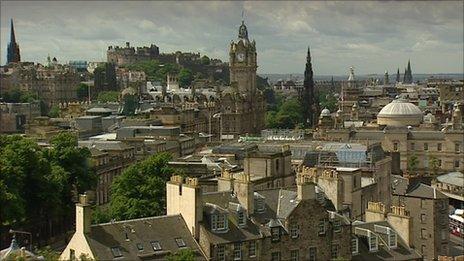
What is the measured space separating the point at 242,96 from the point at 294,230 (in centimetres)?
11065

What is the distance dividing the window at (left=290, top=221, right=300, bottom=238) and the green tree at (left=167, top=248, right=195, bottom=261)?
6410 millimetres

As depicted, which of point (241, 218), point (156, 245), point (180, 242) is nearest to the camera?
point (156, 245)

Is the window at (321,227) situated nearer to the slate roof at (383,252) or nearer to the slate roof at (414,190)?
the slate roof at (383,252)

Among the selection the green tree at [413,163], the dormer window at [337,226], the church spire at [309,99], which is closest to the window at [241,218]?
the dormer window at [337,226]

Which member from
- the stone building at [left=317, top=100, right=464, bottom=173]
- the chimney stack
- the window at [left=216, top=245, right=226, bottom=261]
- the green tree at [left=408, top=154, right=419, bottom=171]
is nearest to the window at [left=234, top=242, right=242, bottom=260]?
the window at [left=216, top=245, right=226, bottom=261]

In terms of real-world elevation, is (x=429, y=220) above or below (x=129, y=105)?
below

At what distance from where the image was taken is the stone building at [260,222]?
3778 cm

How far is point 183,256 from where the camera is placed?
33594 mm

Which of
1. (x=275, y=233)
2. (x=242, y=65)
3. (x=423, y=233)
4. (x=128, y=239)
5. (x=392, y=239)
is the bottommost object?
(x=423, y=233)

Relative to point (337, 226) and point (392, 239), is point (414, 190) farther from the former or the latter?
point (337, 226)

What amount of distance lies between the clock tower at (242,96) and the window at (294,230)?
9784cm

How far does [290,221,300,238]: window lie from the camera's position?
39875 millimetres

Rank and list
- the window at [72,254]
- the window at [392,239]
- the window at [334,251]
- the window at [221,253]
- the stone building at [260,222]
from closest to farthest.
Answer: the window at [72,254] → the window at [221,253] → the stone building at [260,222] → the window at [334,251] → the window at [392,239]

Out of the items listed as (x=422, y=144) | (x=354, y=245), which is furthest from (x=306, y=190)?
(x=422, y=144)
